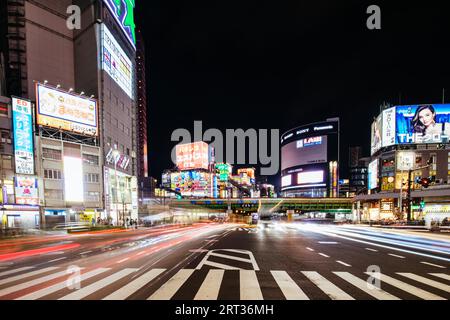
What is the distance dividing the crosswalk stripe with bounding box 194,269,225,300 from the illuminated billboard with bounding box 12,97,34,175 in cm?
3895

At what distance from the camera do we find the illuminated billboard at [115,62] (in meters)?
52.8

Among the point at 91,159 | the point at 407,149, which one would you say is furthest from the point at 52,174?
the point at 407,149

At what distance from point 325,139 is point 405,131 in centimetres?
8308

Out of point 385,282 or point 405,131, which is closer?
point 385,282

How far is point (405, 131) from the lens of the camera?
217ft

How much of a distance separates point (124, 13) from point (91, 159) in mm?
43794

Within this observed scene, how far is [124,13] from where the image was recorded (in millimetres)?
64562

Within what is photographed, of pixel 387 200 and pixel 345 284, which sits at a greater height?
pixel 345 284

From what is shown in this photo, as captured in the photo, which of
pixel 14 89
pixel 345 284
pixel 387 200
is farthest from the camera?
pixel 387 200

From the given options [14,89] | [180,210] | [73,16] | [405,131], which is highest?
[73,16]

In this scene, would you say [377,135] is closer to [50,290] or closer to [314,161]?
[314,161]
